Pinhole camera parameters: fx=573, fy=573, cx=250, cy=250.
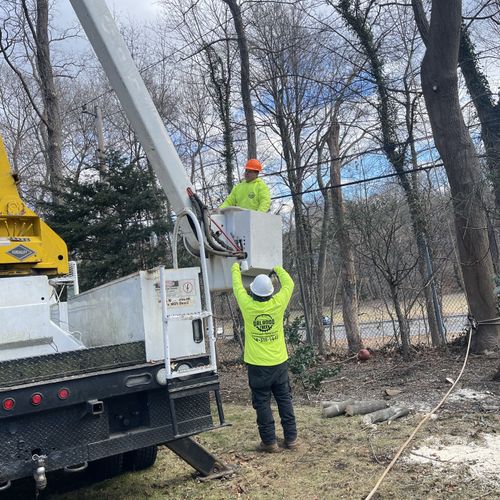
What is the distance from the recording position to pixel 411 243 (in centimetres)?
1116

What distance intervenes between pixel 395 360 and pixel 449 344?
1033 mm

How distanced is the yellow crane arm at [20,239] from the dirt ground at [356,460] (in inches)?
83.6

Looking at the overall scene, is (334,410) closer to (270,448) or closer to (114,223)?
(270,448)

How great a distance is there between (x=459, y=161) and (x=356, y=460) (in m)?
6.21

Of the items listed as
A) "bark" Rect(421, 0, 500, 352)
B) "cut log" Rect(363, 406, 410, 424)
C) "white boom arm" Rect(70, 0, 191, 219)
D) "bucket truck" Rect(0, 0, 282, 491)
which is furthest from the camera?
"bark" Rect(421, 0, 500, 352)

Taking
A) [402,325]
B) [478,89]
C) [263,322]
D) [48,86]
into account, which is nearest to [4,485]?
[263,322]

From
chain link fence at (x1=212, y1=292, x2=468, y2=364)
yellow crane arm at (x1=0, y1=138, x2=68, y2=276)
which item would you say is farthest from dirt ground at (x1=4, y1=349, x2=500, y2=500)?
chain link fence at (x1=212, y1=292, x2=468, y2=364)

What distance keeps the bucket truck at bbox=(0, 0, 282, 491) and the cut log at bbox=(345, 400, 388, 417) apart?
2319 millimetres

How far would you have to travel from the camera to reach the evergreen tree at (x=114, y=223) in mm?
13398

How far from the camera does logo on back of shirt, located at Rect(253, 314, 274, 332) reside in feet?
18.7

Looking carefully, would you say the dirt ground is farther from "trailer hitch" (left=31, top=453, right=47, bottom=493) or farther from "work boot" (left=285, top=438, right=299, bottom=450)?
"trailer hitch" (left=31, top=453, right=47, bottom=493)

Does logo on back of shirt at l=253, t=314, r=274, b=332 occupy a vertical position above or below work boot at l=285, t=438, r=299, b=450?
above

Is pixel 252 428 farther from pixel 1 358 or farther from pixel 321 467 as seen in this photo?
pixel 1 358

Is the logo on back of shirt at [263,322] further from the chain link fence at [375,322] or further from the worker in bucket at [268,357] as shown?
the chain link fence at [375,322]
